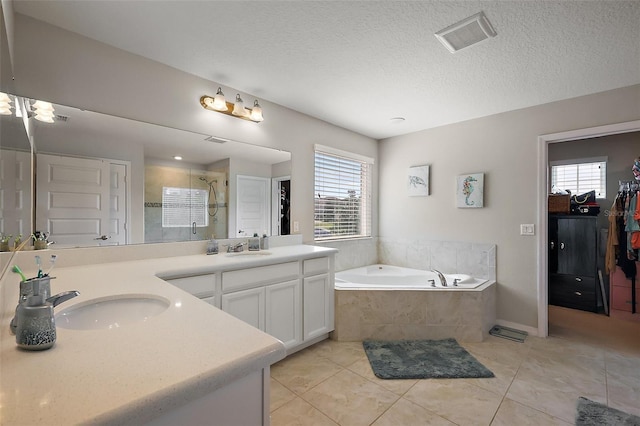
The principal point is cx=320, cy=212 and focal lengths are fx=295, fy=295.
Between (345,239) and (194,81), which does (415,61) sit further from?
(345,239)

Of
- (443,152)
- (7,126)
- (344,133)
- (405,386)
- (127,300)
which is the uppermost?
(344,133)

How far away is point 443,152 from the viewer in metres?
3.74

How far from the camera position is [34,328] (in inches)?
28.4

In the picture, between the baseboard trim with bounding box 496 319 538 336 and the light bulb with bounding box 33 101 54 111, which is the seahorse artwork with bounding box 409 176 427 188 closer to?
the baseboard trim with bounding box 496 319 538 336

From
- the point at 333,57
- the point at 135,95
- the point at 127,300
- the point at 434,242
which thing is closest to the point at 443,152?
the point at 434,242

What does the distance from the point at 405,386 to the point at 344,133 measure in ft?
9.45

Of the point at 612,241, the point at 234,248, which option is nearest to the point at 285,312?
the point at 234,248

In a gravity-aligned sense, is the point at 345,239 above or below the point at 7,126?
below

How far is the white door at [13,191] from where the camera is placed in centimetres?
91

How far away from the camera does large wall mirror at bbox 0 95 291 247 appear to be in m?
1.82

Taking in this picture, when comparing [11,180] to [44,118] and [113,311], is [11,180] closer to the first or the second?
[113,311]

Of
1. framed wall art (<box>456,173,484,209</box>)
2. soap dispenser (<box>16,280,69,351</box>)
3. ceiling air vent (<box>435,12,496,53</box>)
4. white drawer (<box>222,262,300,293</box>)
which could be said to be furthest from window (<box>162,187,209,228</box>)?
framed wall art (<box>456,173,484,209</box>)

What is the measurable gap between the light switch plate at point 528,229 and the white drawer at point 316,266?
2126 millimetres

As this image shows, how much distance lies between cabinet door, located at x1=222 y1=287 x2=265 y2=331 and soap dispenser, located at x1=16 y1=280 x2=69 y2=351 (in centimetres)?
133
